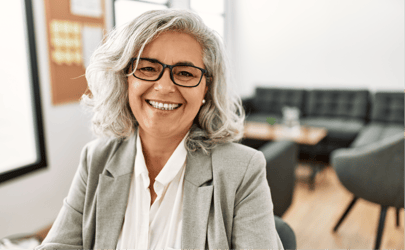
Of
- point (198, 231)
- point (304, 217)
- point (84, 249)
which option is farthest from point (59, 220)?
point (304, 217)

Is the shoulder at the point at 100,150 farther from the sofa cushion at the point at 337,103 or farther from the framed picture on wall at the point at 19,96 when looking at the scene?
the sofa cushion at the point at 337,103

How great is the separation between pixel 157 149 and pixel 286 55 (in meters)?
4.48

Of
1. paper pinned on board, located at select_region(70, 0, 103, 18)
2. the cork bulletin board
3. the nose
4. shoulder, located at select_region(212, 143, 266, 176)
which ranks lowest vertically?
shoulder, located at select_region(212, 143, 266, 176)

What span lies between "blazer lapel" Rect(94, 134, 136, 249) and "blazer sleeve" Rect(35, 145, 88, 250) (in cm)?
9

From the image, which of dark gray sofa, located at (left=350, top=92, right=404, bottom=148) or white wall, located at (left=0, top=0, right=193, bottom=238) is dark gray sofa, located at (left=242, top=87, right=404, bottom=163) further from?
white wall, located at (left=0, top=0, right=193, bottom=238)

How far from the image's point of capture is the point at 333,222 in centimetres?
250

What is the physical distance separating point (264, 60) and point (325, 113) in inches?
57.9

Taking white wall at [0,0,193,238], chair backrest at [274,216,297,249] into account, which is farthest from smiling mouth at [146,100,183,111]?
white wall at [0,0,193,238]

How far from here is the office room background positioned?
2484 mm

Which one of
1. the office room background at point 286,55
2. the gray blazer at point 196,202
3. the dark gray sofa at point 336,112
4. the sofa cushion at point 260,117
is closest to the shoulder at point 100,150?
the gray blazer at point 196,202

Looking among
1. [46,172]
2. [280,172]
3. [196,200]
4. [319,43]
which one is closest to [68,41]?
[46,172]

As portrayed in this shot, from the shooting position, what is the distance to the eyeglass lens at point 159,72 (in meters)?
0.94

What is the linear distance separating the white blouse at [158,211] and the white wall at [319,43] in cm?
310

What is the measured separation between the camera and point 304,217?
2.60 m
